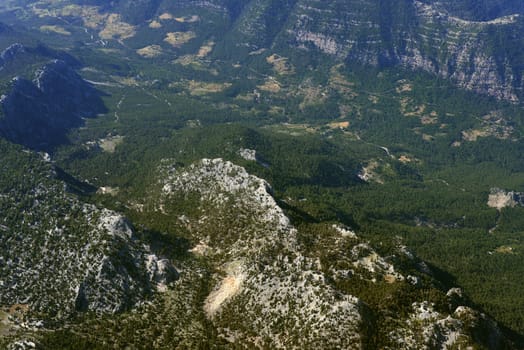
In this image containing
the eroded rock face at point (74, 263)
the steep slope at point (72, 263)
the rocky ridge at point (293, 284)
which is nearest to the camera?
the rocky ridge at point (293, 284)

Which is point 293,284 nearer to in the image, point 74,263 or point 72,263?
point 74,263

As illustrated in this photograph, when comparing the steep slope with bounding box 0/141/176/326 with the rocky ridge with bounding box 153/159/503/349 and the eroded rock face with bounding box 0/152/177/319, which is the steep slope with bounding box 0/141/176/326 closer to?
the eroded rock face with bounding box 0/152/177/319

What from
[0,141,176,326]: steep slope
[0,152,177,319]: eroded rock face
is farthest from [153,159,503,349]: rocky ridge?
[0,141,176,326]: steep slope

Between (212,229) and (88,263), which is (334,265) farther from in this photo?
→ (88,263)

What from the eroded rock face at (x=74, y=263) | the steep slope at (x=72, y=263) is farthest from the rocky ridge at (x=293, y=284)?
the steep slope at (x=72, y=263)

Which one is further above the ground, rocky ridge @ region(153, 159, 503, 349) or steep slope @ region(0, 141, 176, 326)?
rocky ridge @ region(153, 159, 503, 349)

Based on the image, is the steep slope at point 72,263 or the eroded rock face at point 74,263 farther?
the eroded rock face at point 74,263

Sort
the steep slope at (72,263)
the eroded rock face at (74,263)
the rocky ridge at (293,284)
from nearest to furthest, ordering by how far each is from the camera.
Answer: the rocky ridge at (293,284), the steep slope at (72,263), the eroded rock face at (74,263)

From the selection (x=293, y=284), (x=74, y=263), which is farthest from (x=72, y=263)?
(x=293, y=284)

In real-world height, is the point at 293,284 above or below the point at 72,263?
above

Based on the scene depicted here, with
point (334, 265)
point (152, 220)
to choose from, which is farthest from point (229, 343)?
point (152, 220)

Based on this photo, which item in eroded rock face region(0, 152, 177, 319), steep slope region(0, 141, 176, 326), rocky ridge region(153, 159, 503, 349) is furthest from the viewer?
eroded rock face region(0, 152, 177, 319)

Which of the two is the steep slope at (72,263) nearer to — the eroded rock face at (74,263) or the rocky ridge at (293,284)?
the eroded rock face at (74,263)
